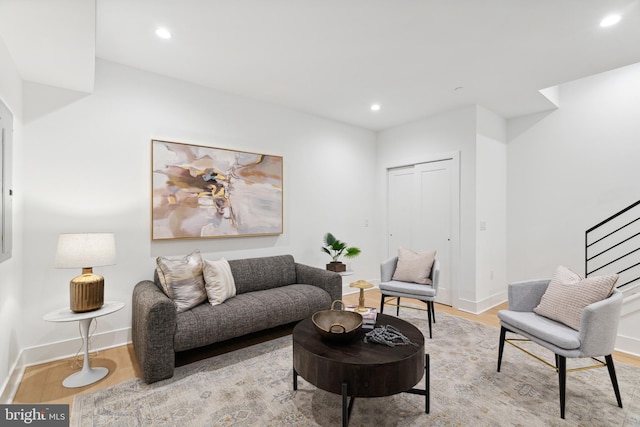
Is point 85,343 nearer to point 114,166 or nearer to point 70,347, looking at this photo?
point 70,347

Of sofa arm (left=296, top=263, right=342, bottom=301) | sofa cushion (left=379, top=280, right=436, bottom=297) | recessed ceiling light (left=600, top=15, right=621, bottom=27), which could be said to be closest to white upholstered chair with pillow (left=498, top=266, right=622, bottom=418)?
sofa cushion (left=379, top=280, right=436, bottom=297)

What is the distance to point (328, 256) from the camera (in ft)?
14.6

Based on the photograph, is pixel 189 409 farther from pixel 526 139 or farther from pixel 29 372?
pixel 526 139

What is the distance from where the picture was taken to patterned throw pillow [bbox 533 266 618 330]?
78.9 inches

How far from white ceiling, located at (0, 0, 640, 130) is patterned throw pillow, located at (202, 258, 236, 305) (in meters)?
1.86

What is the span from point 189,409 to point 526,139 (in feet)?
16.2

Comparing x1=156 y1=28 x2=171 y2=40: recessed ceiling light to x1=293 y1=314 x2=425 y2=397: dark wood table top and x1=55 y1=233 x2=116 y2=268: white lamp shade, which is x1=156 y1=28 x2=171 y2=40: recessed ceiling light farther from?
x1=293 y1=314 x2=425 y2=397: dark wood table top

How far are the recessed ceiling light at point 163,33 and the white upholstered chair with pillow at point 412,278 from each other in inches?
121

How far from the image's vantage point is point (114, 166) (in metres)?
2.78

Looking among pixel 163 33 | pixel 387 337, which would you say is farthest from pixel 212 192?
pixel 387 337

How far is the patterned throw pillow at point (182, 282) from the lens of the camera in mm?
2574

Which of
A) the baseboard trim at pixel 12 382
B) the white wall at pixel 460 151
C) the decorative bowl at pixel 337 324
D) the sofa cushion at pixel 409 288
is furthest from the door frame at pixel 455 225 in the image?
the baseboard trim at pixel 12 382

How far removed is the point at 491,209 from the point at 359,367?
3.43 metres

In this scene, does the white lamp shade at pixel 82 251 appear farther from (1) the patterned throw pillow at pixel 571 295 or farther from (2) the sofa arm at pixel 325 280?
(1) the patterned throw pillow at pixel 571 295
